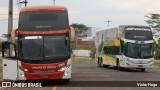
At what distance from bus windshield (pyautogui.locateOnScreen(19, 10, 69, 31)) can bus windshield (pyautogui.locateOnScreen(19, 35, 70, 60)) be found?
49 centimetres

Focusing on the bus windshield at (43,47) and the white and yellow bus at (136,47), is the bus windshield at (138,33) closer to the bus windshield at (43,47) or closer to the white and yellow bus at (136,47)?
the white and yellow bus at (136,47)

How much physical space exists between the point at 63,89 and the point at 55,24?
389cm

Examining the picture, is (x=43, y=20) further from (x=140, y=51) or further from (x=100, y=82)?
(x=140, y=51)

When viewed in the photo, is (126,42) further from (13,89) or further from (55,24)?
(13,89)

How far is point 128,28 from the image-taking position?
36469 mm

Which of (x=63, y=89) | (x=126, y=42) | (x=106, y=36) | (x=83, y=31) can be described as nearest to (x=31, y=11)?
(x=63, y=89)

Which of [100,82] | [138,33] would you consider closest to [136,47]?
[138,33]

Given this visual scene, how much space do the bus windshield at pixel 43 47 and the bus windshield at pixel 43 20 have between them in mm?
495

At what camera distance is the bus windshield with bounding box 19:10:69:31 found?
22.2m

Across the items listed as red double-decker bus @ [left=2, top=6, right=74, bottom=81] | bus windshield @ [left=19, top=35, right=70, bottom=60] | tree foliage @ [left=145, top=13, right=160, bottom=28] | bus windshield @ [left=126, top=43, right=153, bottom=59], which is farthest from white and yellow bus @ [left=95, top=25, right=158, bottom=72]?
tree foliage @ [left=145, top=13, right=160, bottom=28]

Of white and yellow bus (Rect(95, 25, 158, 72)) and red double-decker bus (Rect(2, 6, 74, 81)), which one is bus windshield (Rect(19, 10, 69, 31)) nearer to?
red double-decker bus (Rect(2, 6, 74, 81))

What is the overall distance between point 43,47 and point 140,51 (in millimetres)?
15824

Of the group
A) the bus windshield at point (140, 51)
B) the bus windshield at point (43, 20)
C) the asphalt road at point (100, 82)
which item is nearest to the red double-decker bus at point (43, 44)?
the bus windshield at point (43, 20)

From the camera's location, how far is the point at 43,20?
22375 mm
